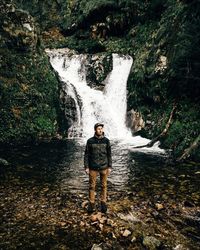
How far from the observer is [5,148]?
2089cm

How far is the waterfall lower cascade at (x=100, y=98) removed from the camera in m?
27.7

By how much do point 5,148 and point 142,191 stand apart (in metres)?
10.9

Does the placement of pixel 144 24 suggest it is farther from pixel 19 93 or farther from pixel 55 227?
pixel 55 227

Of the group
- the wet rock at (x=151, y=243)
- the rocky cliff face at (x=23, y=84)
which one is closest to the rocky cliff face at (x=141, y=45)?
the rocky cliff face at (x=23, y=84)

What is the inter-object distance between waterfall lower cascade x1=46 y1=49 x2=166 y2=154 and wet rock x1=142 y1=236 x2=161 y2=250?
1524 centimetres

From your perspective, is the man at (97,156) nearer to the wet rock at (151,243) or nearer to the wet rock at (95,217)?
the wet rock at (95,217)

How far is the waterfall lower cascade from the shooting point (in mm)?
27703

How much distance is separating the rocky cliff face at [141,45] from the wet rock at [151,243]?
10450 mm

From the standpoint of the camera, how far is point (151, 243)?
863cm

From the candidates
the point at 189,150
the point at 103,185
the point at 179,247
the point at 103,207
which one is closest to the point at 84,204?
the point at 103,207

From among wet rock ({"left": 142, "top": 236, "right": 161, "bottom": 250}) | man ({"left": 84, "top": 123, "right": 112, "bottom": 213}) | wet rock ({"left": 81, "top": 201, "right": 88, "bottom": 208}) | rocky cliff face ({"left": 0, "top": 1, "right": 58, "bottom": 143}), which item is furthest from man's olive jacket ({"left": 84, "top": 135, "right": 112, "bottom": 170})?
rocky cliff face ({"left": 0, "top": 1, "right": 58, "bottom": 143})

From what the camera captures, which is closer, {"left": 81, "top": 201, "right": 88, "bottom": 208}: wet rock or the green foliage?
{"left": 81, "top": 201, "right": 88, "bottom": 208}: wet rock

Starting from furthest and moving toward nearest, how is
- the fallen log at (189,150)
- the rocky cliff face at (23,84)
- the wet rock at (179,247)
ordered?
1. the rocky cliff face at (23,84)
2. the fallen log at (189,150)
3. the wet rock at (179,247)

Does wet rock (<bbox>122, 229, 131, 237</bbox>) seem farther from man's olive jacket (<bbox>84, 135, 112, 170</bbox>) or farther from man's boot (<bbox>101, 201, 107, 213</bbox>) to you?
man's olive jacket (<bbox>84, 135, 112, 170</bbox>)
